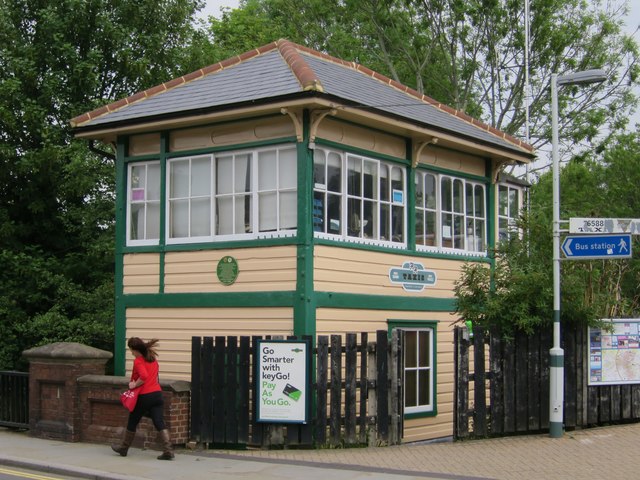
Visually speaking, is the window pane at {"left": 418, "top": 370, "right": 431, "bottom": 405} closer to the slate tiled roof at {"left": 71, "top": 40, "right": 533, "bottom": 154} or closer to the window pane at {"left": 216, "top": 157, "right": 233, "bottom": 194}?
the slate tiled roof at {"left": 71, "top": 40, "right": 533, "bottom": 154}

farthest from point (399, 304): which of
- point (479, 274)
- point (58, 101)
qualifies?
point (58, 101)

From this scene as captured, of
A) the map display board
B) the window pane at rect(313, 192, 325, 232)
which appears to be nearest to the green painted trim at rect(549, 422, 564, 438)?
the map display board

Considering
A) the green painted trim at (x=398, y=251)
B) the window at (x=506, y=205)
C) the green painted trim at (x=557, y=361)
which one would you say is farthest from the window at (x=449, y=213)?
the green painted trim at (x=557, y=361)

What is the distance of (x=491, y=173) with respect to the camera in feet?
56.4

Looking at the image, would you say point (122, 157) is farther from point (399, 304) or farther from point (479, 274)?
point (479, 274)

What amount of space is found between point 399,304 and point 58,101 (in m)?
10.00

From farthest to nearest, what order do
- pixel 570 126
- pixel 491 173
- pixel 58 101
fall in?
pixel 570 126
pixel 58 101
pixel 491 173

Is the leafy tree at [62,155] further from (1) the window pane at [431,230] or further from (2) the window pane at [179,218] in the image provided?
(1) the window pane at [431,230]

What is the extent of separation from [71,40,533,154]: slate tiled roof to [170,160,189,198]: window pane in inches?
35.9

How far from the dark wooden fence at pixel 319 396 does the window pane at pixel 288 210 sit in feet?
6.28

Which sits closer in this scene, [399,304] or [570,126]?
[399,304]

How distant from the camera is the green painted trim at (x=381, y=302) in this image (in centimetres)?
1330

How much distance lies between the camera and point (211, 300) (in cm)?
1396

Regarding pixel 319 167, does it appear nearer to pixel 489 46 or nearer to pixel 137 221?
pixel 137 221
